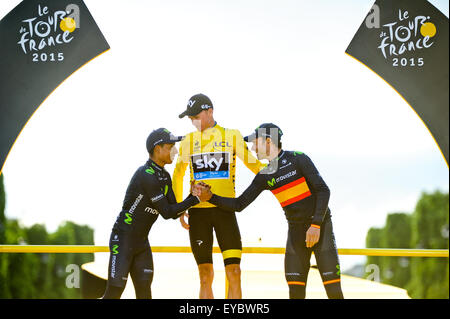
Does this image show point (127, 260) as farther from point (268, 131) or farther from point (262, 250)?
point (268, 131)

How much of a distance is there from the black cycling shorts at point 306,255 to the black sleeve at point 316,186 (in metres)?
0.19

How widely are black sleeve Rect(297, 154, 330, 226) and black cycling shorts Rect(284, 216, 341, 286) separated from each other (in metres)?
0.19

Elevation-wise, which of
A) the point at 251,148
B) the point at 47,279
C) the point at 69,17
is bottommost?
the point at 47,279

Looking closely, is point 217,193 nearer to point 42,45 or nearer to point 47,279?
point 42,45

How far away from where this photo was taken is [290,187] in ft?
16.3

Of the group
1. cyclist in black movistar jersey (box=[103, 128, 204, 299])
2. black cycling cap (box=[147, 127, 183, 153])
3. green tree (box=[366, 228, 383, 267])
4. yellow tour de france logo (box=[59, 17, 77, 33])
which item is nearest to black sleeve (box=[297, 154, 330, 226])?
cyclist in black movistar jersey (box=[103, 128, 204, 299])

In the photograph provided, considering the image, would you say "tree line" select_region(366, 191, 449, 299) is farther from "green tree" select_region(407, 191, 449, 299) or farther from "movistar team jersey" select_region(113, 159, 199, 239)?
"movistar team jersey" select_region(113, 159, 199, 239)

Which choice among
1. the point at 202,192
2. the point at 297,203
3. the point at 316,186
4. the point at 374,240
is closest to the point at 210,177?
the point at 202,192

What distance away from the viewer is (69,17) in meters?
6.45

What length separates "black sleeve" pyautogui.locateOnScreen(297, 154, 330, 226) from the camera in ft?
15.7

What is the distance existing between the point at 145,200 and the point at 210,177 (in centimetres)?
74

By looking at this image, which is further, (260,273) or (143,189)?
(260,273)
